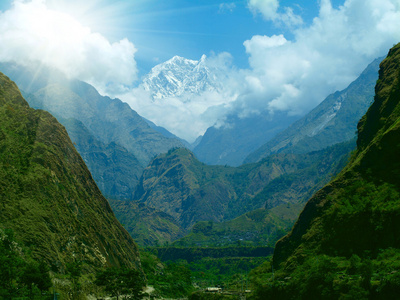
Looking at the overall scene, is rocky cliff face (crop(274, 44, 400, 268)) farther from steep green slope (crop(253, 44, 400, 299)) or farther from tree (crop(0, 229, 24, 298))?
tree (crop(0, 229, 24, 298))

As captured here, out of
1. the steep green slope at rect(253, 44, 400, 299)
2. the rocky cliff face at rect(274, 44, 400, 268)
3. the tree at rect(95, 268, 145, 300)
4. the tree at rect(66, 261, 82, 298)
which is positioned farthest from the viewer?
the tree at rect(95, 268, 145, 300)

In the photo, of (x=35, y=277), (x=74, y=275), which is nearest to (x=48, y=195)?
(x=74, y=275)

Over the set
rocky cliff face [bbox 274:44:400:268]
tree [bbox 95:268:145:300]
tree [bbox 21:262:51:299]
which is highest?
rocky cliff face [bbox 274:44:400:268]

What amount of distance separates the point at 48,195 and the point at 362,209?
7060 cm

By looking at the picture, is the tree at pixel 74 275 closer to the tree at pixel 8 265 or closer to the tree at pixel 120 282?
the tree at pixel 120 282

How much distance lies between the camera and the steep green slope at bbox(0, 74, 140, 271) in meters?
91.4

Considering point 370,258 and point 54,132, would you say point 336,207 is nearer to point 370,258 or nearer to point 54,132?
point 370,258

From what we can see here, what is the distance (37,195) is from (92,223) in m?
24.5

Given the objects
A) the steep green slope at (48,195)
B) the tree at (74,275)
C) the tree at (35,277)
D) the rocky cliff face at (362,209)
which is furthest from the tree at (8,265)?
the rocky cliff face at (362,209)

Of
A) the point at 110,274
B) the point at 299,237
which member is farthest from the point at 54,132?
the point at 299,237

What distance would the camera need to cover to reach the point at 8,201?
91.3m

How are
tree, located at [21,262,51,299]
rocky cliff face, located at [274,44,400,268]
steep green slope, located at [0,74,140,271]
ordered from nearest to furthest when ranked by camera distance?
tree, located at [21,262,51,299], rocky cliff face, located at [274,44,400,268], steep green slope, located at [0,74,140,271]

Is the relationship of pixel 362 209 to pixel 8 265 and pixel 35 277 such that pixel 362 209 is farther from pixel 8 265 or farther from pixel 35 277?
pixel 8 265

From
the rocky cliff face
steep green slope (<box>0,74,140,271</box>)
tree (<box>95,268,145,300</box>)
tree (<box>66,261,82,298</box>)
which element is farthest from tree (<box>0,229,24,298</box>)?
the rocky cliff face
